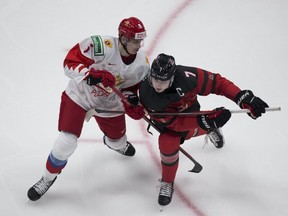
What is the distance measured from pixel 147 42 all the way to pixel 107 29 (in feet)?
1.48

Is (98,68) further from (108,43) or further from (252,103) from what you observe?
(252,103)

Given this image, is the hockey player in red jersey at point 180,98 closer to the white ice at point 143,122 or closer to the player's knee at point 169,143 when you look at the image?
the player's knee at point 169,143

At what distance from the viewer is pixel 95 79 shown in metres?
2.65

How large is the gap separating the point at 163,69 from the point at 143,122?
1.27 meters

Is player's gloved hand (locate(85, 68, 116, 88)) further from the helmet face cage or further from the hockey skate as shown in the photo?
the hockey skate

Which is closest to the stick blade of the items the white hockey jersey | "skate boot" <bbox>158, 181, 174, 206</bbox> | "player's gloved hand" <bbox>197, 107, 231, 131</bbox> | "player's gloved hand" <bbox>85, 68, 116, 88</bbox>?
"skate boot" <bbox>158, 181, 174, 206</bbox>

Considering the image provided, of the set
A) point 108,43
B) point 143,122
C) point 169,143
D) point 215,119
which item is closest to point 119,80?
point 108,43

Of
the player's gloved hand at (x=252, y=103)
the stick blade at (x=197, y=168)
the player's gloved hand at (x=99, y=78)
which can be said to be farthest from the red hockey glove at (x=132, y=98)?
the stick blade at (x=197, y=168)

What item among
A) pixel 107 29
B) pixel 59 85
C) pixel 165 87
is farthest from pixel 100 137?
pixel 107 29

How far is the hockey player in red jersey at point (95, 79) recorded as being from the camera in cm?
268

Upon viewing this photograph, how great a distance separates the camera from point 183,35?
4617mm

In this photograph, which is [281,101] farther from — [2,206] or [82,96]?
[2,206]

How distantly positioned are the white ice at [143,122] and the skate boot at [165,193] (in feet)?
0.22

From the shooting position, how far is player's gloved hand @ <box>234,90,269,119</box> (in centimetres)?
265
